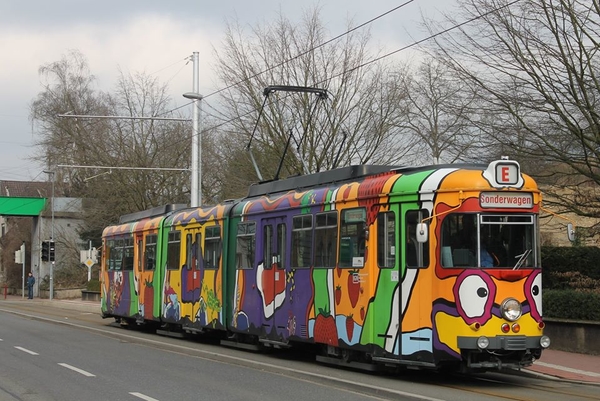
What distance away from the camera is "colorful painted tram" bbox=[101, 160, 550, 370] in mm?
12625

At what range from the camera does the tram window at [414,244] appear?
12977mm

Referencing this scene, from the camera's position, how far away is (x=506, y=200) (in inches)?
509

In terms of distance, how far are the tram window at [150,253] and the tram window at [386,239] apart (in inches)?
440

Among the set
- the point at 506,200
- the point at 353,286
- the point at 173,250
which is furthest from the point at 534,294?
the point at 173,250

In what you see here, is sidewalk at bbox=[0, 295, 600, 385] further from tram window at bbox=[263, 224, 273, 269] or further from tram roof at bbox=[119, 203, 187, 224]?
tram roof at bbox=[119, 203, 187, 224]

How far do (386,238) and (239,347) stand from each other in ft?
22.1

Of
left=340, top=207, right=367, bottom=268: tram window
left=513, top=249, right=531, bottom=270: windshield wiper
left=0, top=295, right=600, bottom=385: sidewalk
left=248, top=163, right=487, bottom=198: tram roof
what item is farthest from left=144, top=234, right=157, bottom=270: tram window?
left=513, top=249, right=531, bottom=270: windshield wiper

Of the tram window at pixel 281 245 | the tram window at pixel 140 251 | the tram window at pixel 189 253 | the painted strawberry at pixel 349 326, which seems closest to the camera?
the painted strawberry at pixel 349 326

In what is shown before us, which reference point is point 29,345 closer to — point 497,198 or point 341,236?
point 341,236

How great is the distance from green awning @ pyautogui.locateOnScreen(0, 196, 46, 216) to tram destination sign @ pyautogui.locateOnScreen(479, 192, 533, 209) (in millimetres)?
51977

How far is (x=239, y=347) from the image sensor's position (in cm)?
1911

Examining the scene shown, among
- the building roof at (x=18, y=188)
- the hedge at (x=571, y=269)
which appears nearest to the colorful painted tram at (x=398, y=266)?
the hedge at (x=571, y=269)

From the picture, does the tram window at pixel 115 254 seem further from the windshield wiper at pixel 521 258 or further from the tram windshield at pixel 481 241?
the windshield wiper at pixel 521 258

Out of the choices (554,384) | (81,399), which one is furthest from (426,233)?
(81,399)
